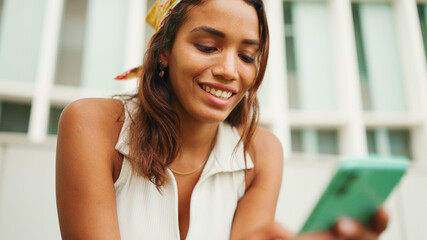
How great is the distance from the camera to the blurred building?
3.33 m

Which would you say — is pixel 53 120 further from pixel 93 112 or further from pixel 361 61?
pixel 361 61

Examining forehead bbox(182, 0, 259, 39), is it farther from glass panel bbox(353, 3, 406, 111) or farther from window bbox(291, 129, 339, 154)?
glass panel bbox(353, 3, 406, 111)

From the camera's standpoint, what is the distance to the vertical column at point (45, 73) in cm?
327

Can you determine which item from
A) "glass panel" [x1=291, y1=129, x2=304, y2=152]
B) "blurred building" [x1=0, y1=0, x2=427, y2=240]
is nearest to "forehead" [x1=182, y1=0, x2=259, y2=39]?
"blurred building" [x1=0, y1=0, x2=427, y2=240]

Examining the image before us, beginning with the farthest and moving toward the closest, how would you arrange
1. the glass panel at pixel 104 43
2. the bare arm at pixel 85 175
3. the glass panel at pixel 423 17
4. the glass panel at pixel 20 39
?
1. the glass panel at pixel 423 17
2. the glass panel at pixel 104 43
3. the glass panel at pixel 20 39
4. the bare arm at pixel 85 175

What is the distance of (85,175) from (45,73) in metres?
2.81

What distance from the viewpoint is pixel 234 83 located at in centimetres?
107

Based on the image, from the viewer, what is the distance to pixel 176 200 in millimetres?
1078

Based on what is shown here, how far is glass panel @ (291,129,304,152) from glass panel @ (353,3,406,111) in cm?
102

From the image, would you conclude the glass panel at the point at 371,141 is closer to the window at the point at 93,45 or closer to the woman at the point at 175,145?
the window at the point at 93,45

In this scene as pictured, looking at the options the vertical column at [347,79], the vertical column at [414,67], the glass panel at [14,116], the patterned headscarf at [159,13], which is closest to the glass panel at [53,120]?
the glass panel at [14,116]

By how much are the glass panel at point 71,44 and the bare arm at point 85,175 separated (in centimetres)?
289

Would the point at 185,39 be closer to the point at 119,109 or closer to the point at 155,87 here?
the point at 155,87

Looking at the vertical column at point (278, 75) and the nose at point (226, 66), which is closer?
the nose at point (226, 66)
